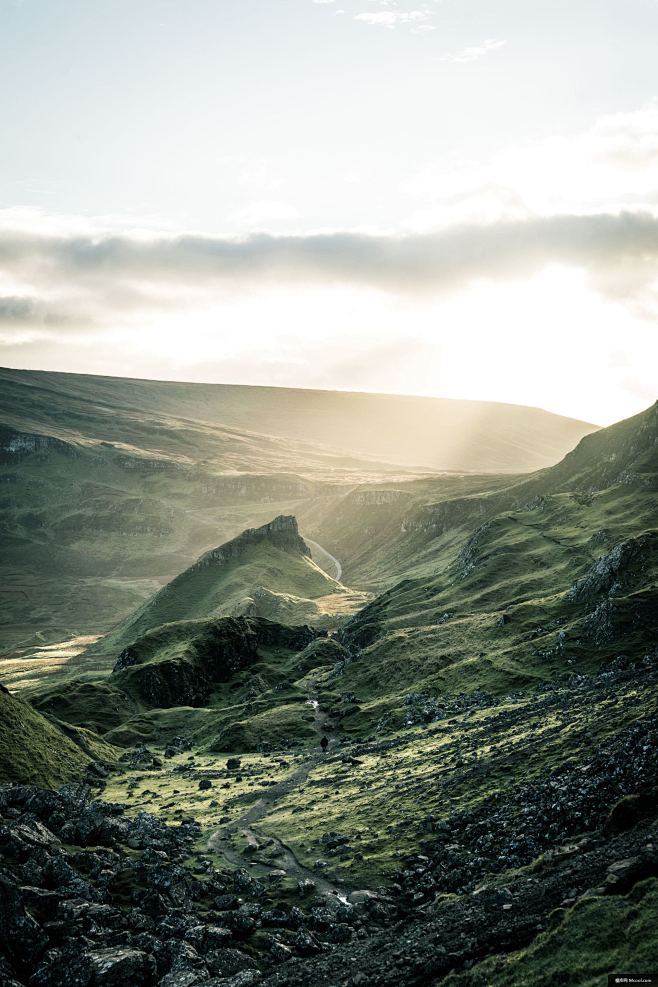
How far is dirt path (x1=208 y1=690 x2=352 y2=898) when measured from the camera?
5888cm

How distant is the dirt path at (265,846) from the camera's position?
58.9 m

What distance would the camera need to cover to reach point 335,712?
12688cm

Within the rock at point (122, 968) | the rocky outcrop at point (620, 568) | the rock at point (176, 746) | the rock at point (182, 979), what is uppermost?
the rocky outcrop at point (620, 568)

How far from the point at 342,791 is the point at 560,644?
164 feet

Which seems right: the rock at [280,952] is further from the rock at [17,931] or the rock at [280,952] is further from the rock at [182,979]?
the rock at [17,931]

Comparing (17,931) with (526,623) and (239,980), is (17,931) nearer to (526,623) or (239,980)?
(239,980)

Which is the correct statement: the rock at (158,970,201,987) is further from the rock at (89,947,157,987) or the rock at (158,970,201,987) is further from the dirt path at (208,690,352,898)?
the dirt path at (208,690,352,898)

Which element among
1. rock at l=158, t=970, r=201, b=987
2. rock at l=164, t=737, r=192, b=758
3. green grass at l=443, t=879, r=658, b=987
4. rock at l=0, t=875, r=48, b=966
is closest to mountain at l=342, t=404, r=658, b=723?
rock at l=164, t=737, r=192, b=758

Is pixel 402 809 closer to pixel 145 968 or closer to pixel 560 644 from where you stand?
pixel 145 968

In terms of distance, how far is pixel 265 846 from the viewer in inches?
2601

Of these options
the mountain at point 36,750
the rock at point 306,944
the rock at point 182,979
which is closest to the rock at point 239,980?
the rock at point 182,979

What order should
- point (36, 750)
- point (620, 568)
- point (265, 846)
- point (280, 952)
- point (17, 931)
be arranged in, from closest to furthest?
point (17, 931), point (280, 952), point (265, 846), point (36, 750), point (620, 568)

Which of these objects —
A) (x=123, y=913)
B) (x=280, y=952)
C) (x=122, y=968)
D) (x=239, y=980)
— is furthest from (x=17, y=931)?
(x=280, y=952)

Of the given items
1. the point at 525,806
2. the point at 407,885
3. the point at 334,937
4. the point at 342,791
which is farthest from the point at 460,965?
the point at 342,791
